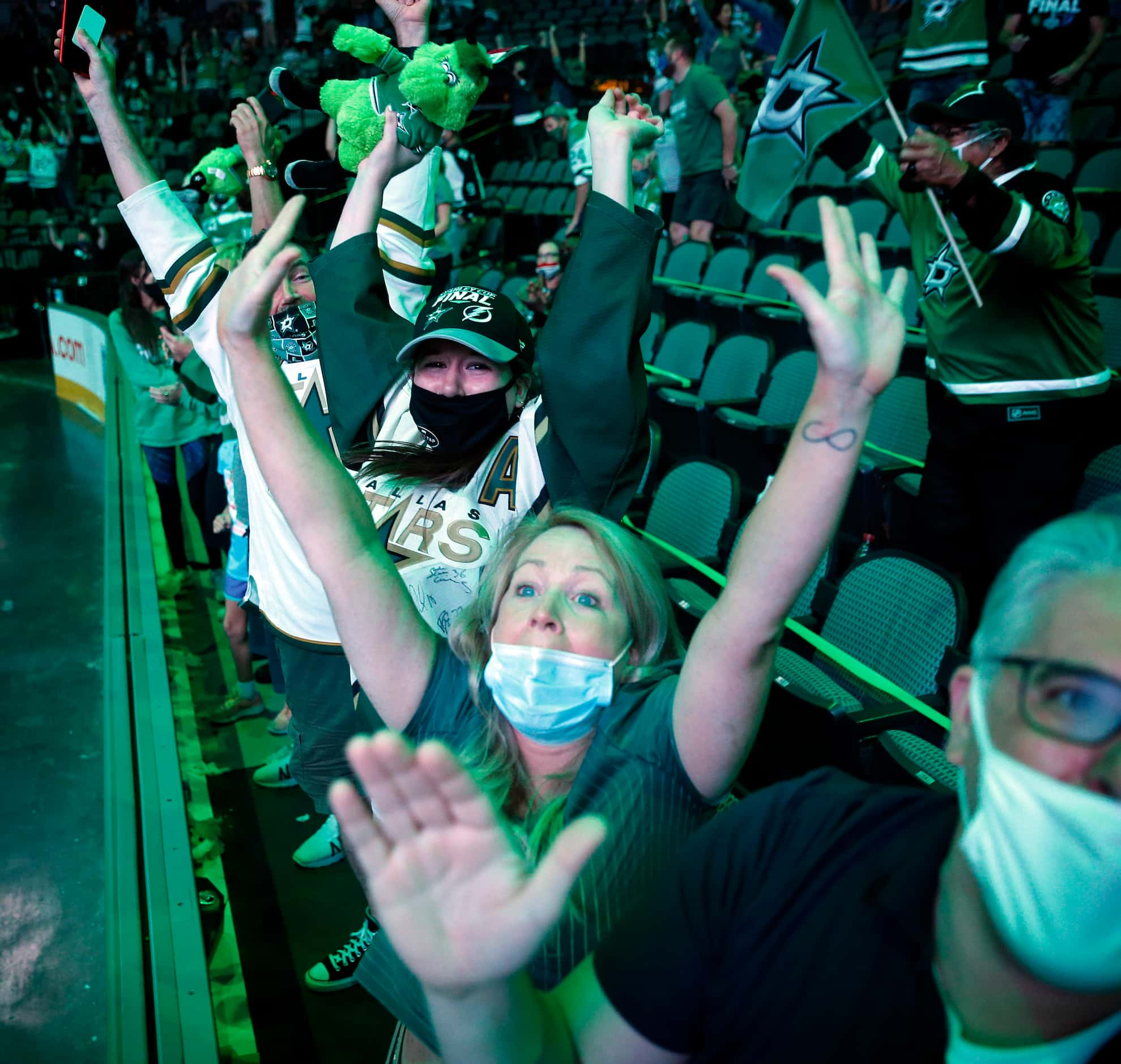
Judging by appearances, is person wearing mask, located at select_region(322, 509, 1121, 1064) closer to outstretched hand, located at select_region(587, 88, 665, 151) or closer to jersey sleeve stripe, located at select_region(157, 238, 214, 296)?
outstretched hand, located at select_region(587, 88, 665, 151)

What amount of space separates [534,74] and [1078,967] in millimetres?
12496

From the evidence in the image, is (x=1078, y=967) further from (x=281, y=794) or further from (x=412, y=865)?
(x=281, y=794)

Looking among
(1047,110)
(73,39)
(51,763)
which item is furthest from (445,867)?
(1047,110)

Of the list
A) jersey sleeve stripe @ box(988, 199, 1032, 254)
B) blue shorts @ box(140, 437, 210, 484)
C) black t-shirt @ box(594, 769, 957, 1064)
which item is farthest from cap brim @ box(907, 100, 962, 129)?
blue shorts @ box(140, 437, 210, 484)

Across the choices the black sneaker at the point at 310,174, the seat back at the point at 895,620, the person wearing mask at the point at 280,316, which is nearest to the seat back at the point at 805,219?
the seat back at the point at 895,620

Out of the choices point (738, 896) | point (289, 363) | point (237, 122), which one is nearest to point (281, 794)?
point (289, 363)

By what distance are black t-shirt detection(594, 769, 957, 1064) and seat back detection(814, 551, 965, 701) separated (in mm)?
1480

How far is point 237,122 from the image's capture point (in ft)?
7.34

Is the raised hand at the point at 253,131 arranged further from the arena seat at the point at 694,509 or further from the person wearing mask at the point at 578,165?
the person wearing mask at the point at 578,165

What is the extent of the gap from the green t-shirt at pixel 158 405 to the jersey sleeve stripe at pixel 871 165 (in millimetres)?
3027

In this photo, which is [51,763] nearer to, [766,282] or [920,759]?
[920,759]

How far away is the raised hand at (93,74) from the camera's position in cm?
186

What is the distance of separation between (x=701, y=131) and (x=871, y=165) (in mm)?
4183

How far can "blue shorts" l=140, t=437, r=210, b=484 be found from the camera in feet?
15.3
